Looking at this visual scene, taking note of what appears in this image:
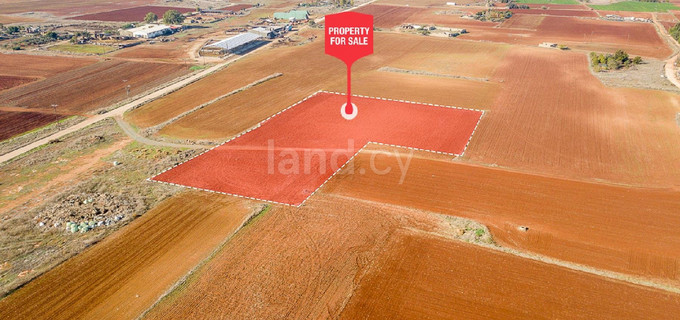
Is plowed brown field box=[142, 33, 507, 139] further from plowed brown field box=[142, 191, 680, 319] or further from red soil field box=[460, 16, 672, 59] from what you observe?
plowed brown field box=[142, 191, 680, 319]

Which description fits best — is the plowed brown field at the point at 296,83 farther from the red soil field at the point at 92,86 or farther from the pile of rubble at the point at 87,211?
the pile of rubble at the point at 87,211

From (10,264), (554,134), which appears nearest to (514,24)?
(554,134)

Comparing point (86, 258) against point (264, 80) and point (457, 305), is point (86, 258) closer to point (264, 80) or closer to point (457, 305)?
point (457, 305)

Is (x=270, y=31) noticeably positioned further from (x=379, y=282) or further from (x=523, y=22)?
(x=379, y=282)

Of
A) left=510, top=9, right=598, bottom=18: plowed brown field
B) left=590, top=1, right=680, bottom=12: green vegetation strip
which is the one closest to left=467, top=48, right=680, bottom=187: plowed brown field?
left=510, top=9, right=598, bottom=18: plowed brown field

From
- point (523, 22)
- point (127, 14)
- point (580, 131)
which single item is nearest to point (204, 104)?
point (580, 131)

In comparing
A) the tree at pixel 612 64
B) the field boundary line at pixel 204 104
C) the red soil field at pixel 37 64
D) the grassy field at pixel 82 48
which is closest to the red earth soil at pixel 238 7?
the grassy field at pixel 82 48
